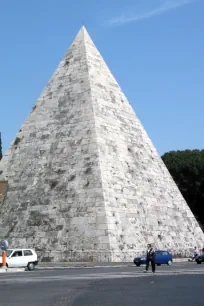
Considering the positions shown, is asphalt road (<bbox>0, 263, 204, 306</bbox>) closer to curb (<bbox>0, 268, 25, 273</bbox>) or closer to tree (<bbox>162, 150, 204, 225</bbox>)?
curb (<bbox>0, 268, 25, 273</bbox>)

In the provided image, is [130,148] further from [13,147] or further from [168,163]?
[168,163]

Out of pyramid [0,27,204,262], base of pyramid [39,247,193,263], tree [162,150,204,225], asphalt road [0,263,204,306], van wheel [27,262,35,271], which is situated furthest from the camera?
tree [162,150,204,225]

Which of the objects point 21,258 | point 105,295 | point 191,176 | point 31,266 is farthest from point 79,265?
point 191,176

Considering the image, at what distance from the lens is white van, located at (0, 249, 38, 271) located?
24766mm

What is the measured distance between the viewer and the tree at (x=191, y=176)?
55.0 meters

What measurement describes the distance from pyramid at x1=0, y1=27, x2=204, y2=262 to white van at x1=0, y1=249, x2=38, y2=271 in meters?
1.74

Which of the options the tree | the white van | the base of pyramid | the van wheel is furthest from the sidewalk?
the tree

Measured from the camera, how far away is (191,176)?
55906 mm

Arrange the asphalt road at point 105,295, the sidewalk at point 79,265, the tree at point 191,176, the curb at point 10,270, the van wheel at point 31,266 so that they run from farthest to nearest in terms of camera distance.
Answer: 1. the tree at point 191,176
2. the van wheel at point 31,266
3. the sidewalk at point 79,265
4. the curb at point 10,270
5. the asphalt road at point 105,295

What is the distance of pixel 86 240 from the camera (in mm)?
26328

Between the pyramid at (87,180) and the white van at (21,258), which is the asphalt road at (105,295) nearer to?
the white van at (21,258)

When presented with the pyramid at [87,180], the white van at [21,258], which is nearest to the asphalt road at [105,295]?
the white van at [21,258]

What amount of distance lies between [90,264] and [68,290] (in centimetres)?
1262

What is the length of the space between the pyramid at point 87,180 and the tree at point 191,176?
21903 mm
